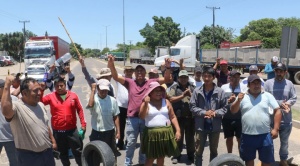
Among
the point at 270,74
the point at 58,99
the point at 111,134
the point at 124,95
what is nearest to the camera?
the point at 58,99

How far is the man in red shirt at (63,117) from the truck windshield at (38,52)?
77.4ft

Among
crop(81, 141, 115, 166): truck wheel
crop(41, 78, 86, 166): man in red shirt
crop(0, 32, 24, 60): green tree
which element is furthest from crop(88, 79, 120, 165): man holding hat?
crop(0, 32, 24, 60): green tree

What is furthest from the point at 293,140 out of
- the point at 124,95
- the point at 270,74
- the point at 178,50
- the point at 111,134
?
the point at 178,50

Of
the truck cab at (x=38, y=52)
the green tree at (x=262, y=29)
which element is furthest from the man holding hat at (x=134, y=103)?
the green tree at (x=262, y=29)

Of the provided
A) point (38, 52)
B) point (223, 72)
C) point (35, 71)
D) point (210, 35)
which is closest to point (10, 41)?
point (210, 35)

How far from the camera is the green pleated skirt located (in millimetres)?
4375

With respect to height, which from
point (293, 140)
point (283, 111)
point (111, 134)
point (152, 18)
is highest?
point (152, 18)

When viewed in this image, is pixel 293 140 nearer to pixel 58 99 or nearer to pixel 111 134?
pixel 111 134

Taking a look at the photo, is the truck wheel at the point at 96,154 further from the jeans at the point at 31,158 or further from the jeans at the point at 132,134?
the jeans at the point at 31,158

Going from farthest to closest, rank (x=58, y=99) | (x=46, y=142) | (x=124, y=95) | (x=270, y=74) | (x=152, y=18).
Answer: (x=152, y=18)
(x=270, y=74)
(x=124, y=95)
(x=58, y=99)
(x=46, y=142)

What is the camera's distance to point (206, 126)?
187 inches

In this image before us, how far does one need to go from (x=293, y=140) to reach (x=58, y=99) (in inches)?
211

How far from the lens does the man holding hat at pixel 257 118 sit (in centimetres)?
432

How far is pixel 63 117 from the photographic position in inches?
181
